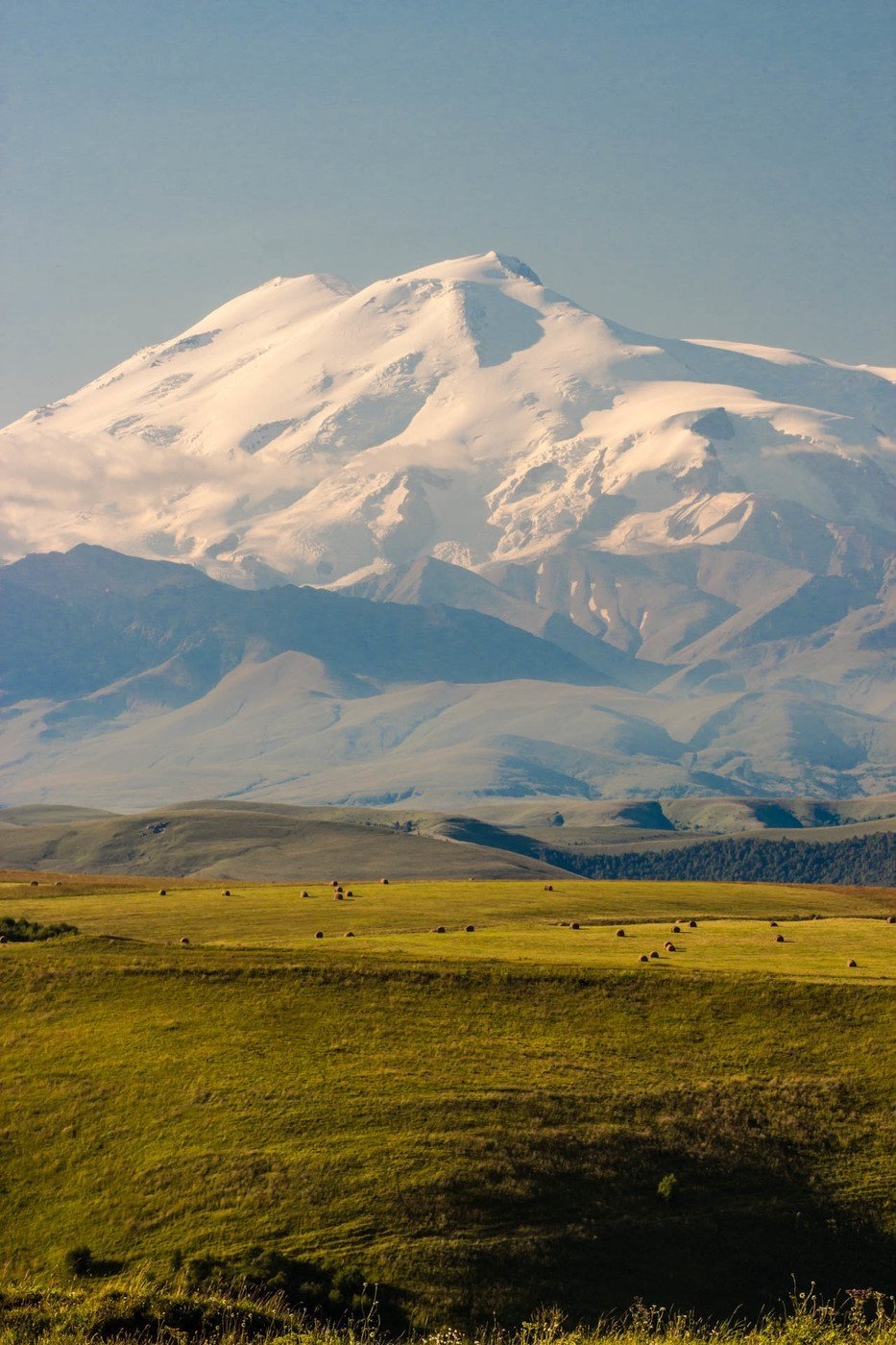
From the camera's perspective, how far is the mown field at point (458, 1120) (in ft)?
119

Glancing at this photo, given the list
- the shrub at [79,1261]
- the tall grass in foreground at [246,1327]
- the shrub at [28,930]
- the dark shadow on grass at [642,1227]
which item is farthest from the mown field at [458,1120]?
the shrub at [28,930]

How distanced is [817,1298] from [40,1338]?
60.5 feet

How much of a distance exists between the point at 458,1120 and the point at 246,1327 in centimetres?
1116

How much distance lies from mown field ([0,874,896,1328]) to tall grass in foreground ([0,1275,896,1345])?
196 centimetres

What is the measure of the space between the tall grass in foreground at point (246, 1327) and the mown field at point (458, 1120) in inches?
77.2

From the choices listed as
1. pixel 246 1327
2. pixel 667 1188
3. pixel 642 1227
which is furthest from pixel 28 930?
pixel 246 1327

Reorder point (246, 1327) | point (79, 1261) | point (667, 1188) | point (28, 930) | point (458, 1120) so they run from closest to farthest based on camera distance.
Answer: point (246, 1327) → point (79, 1261) → point (667, 1188) → point (458, 1120) → point (28, 930)

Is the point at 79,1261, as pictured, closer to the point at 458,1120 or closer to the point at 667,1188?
the point at 458,1120

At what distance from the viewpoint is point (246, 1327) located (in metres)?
30.3

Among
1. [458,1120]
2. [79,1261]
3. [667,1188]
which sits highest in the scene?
[458,1120]

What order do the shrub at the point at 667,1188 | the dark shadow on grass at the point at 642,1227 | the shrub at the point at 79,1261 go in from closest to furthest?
1. the shrub at the point at 79,1261
2. the dark shadow on grass at the point at 642,1227
3. the shrub at the point at 667,1188

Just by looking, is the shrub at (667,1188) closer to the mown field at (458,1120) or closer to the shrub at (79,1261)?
the mown field at (458,1120)

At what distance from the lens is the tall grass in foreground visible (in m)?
29.0

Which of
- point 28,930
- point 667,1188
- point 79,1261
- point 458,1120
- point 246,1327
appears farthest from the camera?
point 28,930
